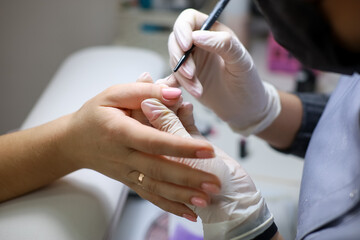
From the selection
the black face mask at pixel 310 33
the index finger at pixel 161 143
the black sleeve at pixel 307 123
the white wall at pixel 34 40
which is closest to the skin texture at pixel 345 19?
the black face mask at pixel 310 33

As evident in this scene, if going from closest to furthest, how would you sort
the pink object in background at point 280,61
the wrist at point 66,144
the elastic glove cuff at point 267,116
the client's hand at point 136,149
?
the client's hand at point 136,149 → the wrist at point 66,144 → the elastic glove cuff at point 267,116 → the pink object in background at point 280,61

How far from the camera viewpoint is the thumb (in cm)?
65

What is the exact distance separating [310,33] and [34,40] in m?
1.19

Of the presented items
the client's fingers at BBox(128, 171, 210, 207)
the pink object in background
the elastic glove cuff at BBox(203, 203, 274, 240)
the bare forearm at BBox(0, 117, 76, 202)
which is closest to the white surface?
the bare forearm at BBox(0, 117, 76, 202)

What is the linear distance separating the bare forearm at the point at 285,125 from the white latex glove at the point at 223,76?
0.03 metres

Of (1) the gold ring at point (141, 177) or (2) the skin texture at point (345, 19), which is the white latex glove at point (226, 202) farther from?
(2) the skin texture at point (345, 19)

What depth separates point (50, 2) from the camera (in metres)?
1.41

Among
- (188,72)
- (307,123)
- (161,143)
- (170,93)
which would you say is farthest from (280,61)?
(161,143)

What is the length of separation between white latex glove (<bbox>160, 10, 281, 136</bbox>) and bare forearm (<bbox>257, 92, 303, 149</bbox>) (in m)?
0.03

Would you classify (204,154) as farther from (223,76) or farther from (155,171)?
(223,76)

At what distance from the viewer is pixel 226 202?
25.3 inches

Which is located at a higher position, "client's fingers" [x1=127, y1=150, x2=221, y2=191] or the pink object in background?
"client's fingers" [x1=127, y1=150, x2=221, y2=191]

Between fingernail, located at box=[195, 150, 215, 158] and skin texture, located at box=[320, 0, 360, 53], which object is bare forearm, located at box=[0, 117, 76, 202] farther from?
skin texture, located at box=[320, 0, 360, 53]

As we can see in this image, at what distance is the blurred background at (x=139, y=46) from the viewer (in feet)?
3.24
